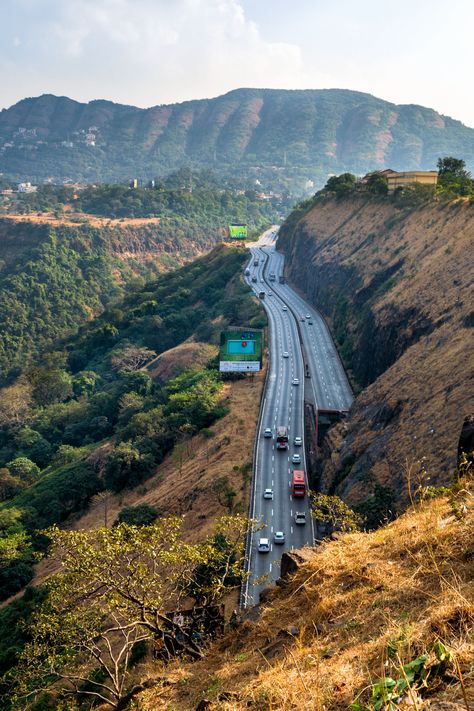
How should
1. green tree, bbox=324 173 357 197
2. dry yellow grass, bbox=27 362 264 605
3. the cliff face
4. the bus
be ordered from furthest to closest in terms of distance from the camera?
green tree, bbox=324 173 357 197 < dry yellow grass, bbox=27 362 264 605 < the bus < the cliff face

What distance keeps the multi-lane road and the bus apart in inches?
19.4

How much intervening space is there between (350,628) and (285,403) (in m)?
45.6

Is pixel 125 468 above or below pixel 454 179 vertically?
below

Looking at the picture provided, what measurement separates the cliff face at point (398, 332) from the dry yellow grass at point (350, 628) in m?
2.72

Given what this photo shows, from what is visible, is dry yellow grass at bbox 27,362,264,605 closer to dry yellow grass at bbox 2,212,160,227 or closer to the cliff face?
the cliff face

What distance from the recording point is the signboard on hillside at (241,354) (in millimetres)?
62219

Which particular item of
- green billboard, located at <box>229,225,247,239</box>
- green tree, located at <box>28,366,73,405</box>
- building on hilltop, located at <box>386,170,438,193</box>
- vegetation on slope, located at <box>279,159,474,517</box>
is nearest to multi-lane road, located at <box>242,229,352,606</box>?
vegetation on slope, located at <box>279,159,474,517</box>

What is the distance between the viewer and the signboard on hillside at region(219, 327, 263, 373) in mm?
62219

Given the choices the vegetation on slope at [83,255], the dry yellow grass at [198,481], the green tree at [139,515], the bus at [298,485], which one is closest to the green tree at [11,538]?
the dry yellow grass at [198,481]

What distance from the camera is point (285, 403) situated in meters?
56.0

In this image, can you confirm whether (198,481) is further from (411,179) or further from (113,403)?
(411,179)

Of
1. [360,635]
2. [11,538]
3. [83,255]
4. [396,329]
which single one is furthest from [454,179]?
[83,255]

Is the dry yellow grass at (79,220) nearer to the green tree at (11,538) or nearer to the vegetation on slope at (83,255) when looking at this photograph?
the vegetation on slope at (83,255)

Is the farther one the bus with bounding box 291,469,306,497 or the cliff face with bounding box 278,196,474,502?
the bus with bounding box 291,469,306,497
